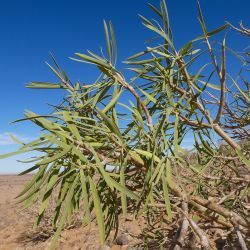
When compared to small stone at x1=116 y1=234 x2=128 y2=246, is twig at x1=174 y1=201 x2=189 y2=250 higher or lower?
lower

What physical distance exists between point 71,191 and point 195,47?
615mm

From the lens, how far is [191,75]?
1.32 metres

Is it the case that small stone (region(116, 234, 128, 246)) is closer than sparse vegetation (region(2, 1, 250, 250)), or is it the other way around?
sparse vegetation (region(2, 1, 250, 250))

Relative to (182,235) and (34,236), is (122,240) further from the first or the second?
(182,235)

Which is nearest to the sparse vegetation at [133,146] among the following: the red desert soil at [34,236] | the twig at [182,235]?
the twig at [182,235]

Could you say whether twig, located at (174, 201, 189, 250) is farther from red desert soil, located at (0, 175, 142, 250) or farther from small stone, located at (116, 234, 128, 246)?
small stone, located at (116, 234, 128, 246)

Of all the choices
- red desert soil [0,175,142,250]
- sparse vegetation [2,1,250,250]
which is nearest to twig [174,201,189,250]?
sparse vegetation [2,1,250,250]

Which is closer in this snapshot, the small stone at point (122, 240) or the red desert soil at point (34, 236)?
the small stone at point (122, 240)

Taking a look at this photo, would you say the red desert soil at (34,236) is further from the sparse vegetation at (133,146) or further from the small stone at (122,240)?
the sparse vegetation at (133,146)

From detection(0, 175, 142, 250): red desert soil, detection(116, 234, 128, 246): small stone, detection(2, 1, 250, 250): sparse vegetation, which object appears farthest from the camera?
detection(0, 175, 142, 250): red desert soil

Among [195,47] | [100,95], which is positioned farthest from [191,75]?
[100,95]

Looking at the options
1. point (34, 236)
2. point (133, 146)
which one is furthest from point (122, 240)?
point (133, 146)

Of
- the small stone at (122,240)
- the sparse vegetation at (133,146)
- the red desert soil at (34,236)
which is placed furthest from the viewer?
the red desert soil at (34,236)

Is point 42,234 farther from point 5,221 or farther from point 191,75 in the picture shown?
point 191,75
